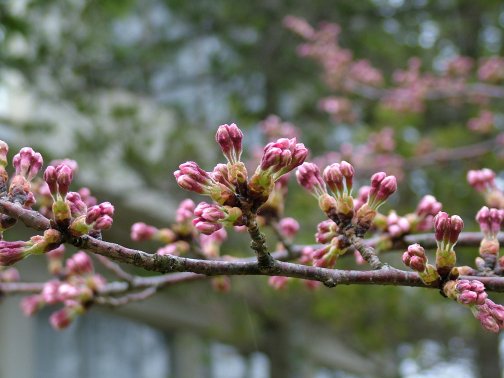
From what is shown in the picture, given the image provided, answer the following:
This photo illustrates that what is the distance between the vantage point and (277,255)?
5.58ft

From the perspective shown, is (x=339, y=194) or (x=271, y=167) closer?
(x=271, y=167)

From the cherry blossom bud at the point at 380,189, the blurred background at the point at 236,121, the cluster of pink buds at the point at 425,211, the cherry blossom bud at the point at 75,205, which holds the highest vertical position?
the blurred background at the point at 236,121

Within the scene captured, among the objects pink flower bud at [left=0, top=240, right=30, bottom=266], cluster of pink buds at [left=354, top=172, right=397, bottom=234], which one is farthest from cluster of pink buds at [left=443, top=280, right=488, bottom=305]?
pink flower bud at [left=0, top=240, right=30, bottom=266]

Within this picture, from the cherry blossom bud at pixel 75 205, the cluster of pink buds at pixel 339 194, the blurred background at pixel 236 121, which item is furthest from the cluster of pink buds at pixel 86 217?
the blurred background at pixel 236 121

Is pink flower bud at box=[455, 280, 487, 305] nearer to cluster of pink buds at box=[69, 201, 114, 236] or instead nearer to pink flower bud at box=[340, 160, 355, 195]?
pink flower bud at box=[340, 160, 355, 195]

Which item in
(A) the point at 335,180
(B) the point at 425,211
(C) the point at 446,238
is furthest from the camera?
(B) the point at 425,211

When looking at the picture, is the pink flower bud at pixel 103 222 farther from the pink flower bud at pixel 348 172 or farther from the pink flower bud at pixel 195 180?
the pink flower bud at pixel 348 172

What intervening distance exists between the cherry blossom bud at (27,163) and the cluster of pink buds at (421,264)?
64 centimetres

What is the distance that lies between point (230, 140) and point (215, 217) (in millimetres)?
135

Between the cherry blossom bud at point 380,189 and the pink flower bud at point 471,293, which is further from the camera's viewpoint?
the cherry blossom bud at point 380,189

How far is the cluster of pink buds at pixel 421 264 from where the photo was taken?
1.05 m

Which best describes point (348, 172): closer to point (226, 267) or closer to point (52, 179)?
point (226, 267)

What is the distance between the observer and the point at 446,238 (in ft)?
3.59

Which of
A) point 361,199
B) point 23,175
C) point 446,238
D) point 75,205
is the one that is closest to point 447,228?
point 446,238
